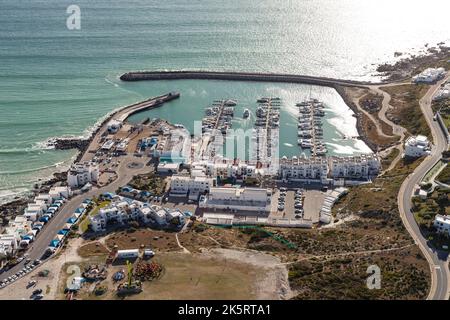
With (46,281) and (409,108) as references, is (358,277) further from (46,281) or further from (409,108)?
(409,108)

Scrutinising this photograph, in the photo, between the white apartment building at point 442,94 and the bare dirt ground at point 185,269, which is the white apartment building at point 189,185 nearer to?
the bare dirt ground at point 185,269

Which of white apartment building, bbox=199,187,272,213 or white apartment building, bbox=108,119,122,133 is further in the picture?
white apartment building, bbox=108,119,122,133

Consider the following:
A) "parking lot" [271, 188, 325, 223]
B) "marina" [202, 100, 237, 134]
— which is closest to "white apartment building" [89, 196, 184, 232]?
"parking lot" [271, 188, 325, 223]

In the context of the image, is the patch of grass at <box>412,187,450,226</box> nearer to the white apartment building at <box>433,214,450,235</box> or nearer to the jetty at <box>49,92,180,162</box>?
the white apartment building at <box>433,214,450,235</box>

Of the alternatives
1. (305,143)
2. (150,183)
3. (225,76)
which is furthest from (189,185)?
(225,76)

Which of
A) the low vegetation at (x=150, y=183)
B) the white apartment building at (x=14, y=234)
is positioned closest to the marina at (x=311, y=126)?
the low vegetation at (x=150, y=183)

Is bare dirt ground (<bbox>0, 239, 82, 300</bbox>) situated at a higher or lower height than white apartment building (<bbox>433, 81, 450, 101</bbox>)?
lower

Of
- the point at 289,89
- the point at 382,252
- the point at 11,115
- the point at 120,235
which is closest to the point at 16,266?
the point at 120,235
